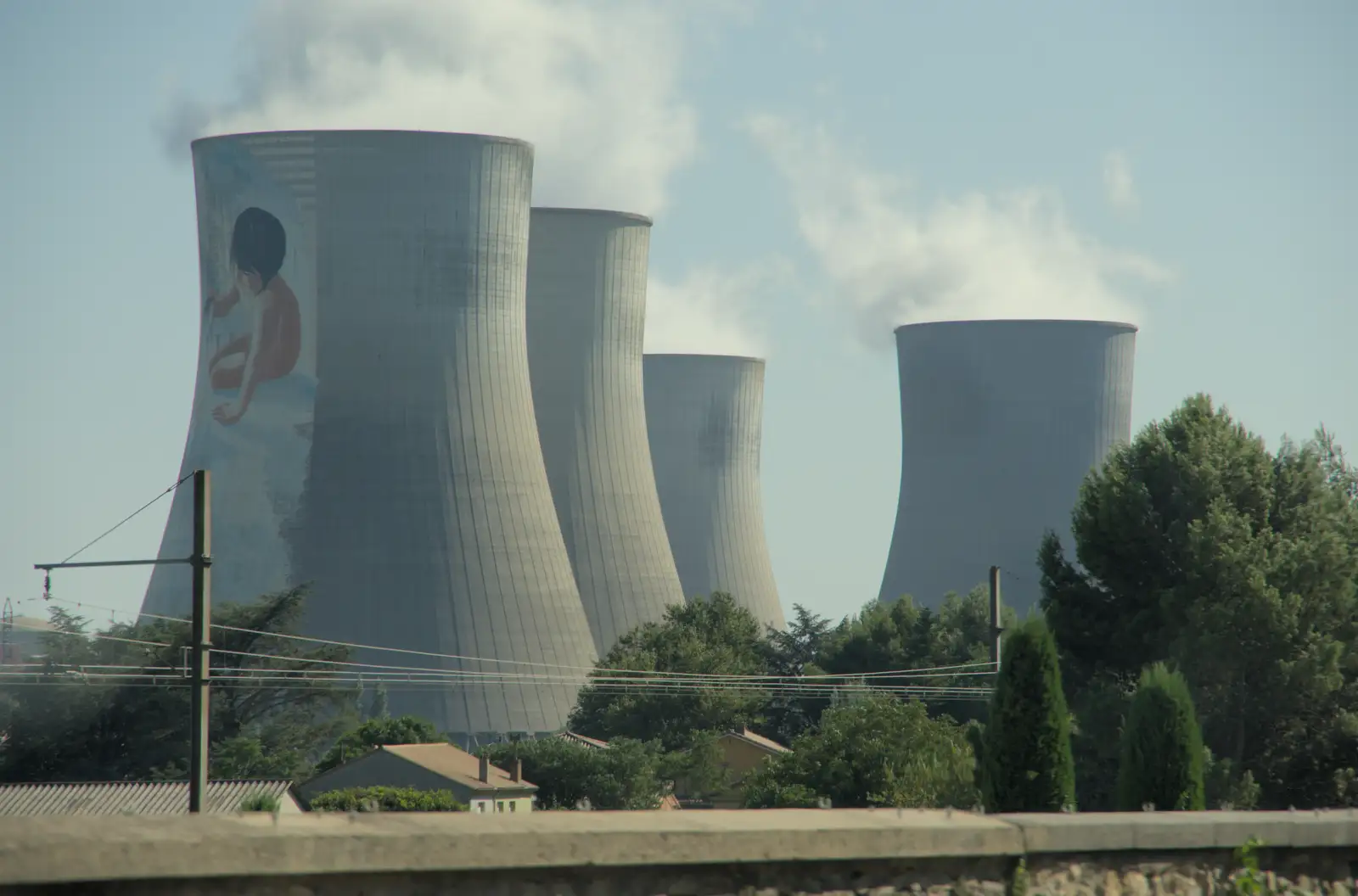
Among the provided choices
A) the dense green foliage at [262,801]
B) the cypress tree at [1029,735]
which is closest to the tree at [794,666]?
the dense green foliage at [262,801]

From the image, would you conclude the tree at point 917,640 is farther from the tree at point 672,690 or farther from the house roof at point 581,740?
the house roof at point 581,740

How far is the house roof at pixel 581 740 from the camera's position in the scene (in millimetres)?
31020

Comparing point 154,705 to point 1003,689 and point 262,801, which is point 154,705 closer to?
point 262,801

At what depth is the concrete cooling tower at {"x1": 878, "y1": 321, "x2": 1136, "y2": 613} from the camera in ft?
126

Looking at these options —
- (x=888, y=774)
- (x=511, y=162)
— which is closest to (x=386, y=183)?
(x=511, y=162)

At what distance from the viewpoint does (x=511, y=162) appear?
29344mm

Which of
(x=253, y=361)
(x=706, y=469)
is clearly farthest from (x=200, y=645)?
(x=706, y=469)

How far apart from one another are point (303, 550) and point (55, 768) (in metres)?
5.29

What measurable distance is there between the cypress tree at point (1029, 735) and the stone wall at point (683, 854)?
6.86 m

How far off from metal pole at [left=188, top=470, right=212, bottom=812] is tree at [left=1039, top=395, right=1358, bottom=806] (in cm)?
1080

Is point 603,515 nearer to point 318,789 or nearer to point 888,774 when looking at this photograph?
point 318,789

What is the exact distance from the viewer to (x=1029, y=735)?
11.9 metres

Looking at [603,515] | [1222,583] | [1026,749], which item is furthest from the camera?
[603,515]

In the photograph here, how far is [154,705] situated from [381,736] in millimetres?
4090
